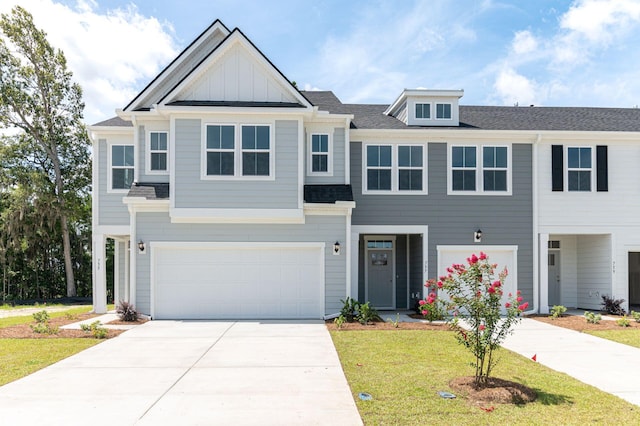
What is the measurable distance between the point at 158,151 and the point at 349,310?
722 centimetres

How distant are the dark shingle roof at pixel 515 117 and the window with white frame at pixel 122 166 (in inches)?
244

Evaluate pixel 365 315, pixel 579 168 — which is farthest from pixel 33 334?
pixel 579 168

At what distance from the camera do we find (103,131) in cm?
1486

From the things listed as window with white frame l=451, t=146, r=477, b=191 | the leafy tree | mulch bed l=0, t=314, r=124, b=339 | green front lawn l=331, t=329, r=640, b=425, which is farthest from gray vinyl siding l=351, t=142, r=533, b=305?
the leafy tree

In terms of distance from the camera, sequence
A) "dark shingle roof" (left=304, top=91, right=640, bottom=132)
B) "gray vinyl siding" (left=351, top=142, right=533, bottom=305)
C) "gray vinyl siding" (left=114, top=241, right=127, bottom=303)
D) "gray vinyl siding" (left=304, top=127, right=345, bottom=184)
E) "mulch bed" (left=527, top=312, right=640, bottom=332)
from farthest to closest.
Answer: "gray vinyl siding" (left=114, top=241, right=127, bottom=303) < "dark shingle roof" (left=304, top=91, right=640, bottom=132) < "gray vinyl siding" (left=351, top=142, right=533, bottom=305) < "gray vinyl siding" (left=304, top=127, right=345, bottom=184) < "mulch bed" (left=527, top=312, right=640, bottom=332)

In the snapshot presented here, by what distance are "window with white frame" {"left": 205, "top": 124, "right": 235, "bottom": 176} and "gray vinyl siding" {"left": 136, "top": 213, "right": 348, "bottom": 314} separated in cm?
158

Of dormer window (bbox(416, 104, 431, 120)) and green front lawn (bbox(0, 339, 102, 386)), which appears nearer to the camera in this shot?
green front lawn (bbox(0, 339, 102, 386))

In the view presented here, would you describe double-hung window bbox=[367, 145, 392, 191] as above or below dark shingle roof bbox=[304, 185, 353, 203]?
above

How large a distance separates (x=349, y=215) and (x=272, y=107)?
3710 mm

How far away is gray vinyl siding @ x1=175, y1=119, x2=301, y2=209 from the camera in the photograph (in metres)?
13.4

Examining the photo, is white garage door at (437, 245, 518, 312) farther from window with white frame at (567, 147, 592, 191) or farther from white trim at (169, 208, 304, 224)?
white trim at (169, 208, 304, 224)

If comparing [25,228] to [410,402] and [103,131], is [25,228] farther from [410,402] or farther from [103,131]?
[410,402]

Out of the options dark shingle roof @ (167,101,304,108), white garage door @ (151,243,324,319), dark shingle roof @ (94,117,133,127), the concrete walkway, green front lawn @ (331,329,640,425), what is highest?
dark shingle roof @ (167,101,304,108)

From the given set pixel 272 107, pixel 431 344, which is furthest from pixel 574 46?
pixel 431 344
